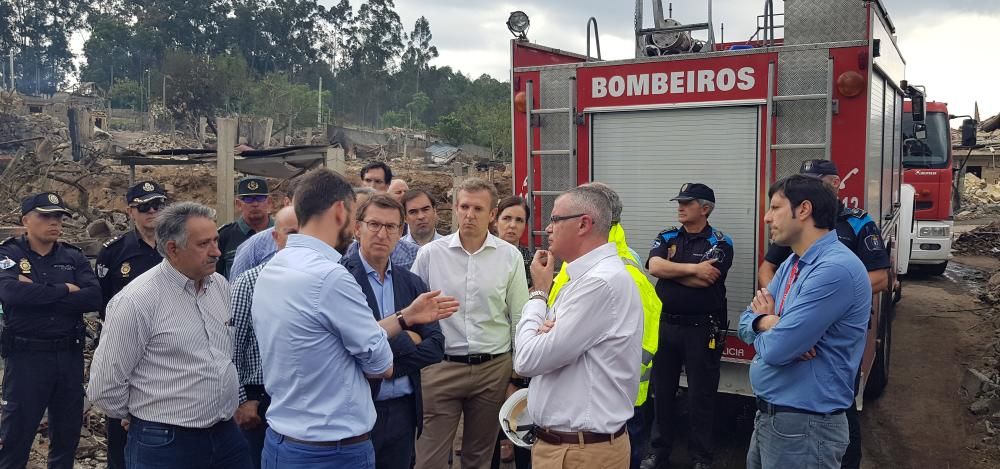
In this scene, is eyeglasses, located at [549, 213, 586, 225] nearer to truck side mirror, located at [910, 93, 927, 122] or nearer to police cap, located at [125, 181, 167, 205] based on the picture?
police cap, located at [125, 181, 167, 205]

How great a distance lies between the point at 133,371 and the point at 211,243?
0.63m

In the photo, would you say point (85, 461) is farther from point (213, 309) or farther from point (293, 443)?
point (293, 443)

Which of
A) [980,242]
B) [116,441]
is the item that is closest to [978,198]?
[980,242]

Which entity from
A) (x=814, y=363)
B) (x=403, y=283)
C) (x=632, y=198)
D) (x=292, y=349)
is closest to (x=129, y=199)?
(x=403, y=283)

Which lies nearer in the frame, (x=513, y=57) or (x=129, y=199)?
(x=129, y=199)

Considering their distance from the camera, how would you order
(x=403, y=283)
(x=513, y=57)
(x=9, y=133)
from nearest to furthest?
(x=403, y=283) → (x=513, y=57) → (x=9, y=133)

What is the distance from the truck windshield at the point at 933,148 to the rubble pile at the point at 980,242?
26.9 feet

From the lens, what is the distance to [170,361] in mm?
3287

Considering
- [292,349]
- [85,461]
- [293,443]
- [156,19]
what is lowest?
[85,461]

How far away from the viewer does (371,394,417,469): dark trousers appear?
12.0 ft

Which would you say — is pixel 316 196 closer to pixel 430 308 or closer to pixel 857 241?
pixel 430 308

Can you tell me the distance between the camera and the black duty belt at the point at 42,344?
4.91 metres

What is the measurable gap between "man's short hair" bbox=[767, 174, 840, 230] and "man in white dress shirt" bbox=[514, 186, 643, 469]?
0.88m

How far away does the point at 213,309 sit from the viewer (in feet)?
11.4
